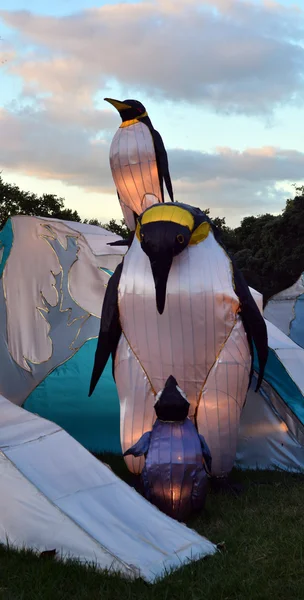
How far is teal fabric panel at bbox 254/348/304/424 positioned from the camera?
17.3 feet

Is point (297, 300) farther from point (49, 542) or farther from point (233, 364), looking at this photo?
point (49, 542)

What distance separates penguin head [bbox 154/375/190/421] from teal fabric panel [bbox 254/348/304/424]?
1.80 metres

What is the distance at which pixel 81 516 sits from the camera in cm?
303

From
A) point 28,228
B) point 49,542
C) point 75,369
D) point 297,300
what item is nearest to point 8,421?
point 49,542

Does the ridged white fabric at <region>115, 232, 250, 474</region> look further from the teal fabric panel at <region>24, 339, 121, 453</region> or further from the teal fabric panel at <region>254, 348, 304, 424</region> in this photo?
the teal fabric panel at <region>24, 339, 121, 453</region>

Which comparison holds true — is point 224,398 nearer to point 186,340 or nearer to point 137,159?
point 186,340

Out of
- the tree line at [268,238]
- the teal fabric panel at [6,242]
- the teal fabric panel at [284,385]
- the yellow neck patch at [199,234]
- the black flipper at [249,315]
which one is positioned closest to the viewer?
the yellow neck patch at [199,234]

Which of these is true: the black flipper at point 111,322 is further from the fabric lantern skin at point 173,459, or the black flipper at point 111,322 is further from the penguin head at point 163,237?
the fabric lantern skin at point 173,459

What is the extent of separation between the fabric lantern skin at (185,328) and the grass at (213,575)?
67 centimetres

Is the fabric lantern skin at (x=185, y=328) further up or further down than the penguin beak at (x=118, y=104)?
further down

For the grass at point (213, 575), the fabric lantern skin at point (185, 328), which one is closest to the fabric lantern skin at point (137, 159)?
the fabric lantern skin at point (185, 328)

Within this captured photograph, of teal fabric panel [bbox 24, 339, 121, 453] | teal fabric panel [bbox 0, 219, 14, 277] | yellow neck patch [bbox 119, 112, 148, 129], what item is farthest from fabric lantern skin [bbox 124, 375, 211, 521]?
teal fabric panel [bbox 0, 219, 14, 277]

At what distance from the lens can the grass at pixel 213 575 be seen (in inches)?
102

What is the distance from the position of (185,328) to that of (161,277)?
0.36 metres
